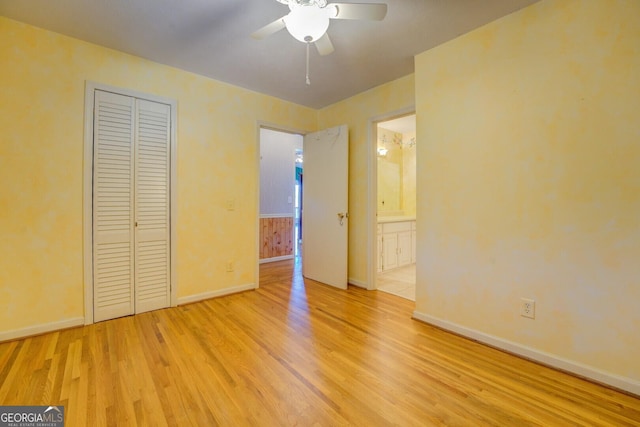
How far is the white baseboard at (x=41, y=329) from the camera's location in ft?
6.73

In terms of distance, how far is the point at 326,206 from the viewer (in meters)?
3.66

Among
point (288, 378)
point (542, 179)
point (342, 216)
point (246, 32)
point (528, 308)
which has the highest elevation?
point (246, 32)

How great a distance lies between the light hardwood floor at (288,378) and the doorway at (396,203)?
152 cm

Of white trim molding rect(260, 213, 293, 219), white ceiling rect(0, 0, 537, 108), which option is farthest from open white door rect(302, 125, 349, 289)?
Answer: white trim molding rect(260, 213, 293, 219)

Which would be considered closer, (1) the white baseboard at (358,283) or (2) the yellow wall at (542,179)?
(2) the yellow wall at (542,179)

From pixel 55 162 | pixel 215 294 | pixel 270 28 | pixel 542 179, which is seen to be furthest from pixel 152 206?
pixel 542 179

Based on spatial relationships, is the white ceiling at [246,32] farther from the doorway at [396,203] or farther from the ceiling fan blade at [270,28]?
the doorway at [396,203]

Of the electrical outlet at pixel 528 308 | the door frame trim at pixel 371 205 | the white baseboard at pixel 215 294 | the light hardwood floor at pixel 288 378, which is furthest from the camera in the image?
the door frame trim at pixel 371 205

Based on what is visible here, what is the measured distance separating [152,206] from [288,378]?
6.90ft

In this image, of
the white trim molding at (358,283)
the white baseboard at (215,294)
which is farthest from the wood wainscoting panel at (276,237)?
the white trim molding at (358,283)

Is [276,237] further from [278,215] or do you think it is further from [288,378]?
[288,378]

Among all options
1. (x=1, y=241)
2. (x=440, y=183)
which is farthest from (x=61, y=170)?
(x=440, y=183)

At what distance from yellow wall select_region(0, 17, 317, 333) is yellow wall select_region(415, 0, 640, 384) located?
2.41 meters

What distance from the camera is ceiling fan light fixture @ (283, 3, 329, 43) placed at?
4.75ft
